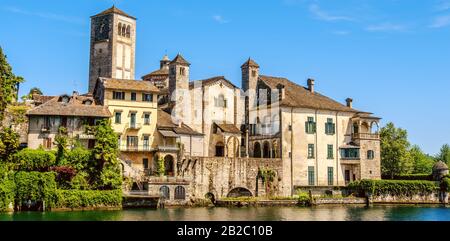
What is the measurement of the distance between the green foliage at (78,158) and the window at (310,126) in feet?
82.9

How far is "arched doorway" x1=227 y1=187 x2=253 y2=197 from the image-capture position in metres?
56.8

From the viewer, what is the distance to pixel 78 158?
157 ft

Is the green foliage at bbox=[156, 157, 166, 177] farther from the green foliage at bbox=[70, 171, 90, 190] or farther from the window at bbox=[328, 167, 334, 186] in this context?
the window at bbox=[328, 167, 334, 186]

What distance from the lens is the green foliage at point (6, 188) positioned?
40031 millimetres

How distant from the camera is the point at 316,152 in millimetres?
62406

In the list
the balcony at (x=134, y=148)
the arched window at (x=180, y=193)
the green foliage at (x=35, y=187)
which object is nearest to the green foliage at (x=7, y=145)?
the green foliage at (x=35, y=187)

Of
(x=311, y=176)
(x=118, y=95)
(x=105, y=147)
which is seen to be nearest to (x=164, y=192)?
(x=105, y=147)

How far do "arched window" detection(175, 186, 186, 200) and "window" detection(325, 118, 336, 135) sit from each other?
789 inches

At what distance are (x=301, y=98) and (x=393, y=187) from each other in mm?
14194

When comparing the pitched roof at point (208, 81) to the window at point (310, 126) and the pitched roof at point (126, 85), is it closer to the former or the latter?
the pitched roof at point (126, 85)

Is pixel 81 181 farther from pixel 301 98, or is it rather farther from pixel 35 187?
pixel 301 98

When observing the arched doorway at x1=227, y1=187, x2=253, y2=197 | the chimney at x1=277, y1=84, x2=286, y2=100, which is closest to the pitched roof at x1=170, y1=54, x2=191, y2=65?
the chimney at x1=277, y1=84, x2=286, y2=100
